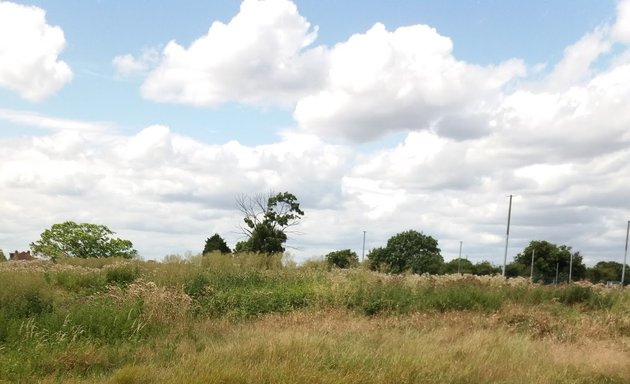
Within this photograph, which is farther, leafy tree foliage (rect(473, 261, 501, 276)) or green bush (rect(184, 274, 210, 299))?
leafy tree foliage (rect(473, 261, 501, 276))

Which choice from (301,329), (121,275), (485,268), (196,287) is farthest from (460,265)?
(301,329)

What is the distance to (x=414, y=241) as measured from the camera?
68.2m

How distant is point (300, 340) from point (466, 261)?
240 feet

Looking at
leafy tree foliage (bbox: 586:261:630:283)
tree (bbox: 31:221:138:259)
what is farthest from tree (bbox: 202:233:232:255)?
leafy tree foliage (bbox: 586:261:630:283)

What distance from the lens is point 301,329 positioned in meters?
11.8

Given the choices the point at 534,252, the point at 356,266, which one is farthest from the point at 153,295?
the point at 534,252

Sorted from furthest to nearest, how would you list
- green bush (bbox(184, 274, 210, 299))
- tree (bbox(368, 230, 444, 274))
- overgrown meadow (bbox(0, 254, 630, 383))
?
1. tree (bbox(368, 230, 444, 274))
2. green bush (bbox(184, 274, 210, 299))
3. overgrown meadow (bbox(0, 254, 630, 383))

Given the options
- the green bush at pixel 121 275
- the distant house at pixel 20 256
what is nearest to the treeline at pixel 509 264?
the distant house at pixel 20 256

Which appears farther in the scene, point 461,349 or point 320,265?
point 320,265

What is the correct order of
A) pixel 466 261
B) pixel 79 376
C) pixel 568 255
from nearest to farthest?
pixel 79 376 → pixel 568 255 → pixel 466 261

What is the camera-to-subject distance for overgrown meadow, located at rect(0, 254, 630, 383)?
28.5 feet

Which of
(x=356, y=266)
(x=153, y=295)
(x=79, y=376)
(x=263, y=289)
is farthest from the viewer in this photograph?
(x=356, y=266)

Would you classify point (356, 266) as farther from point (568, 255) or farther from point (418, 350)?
point (568, 255)

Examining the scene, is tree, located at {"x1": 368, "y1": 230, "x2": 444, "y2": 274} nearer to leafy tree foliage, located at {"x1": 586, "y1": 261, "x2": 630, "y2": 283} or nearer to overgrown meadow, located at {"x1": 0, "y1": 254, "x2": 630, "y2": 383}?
leafy tree foliage, located at {"x1": 586, "y1": 261, "x2": 630, "y2": 283}
